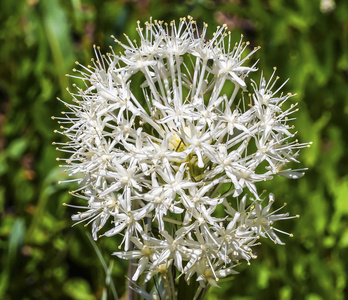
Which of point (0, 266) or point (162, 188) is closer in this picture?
point (162, 188)

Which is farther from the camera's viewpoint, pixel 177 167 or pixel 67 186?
pixel 67 186

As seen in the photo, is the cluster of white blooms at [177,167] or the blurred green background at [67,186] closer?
the cluster of white blooms at [177,167]

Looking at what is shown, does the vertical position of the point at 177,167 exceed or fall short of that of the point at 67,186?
it exceeds it

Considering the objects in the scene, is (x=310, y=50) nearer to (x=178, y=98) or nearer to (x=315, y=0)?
(x=315, y=0)

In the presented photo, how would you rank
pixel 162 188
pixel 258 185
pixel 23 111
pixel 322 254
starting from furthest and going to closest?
pixel 23 111
pixel 322 254
pixel 258 185
pixel 162 188

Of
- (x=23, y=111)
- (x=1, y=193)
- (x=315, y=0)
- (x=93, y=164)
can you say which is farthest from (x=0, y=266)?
(x=315, y=0)

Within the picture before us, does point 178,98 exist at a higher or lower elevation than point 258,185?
higher

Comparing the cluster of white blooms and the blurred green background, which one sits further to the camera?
the blurred green background

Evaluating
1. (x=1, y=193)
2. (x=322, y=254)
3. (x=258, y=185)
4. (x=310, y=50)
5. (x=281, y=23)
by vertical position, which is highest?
(x=281, y=23)
